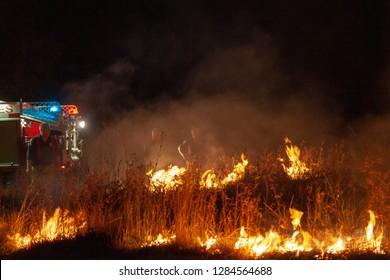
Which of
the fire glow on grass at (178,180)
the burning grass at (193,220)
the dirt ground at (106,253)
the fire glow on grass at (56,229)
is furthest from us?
the fire glow on grass at (178,180)

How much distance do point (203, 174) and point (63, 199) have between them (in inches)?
68.8

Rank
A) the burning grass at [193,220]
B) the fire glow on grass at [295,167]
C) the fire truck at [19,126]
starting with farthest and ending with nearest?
the fire truck at [19,126], the fire glow on grass at [295,167], the burning grass at [193,220]

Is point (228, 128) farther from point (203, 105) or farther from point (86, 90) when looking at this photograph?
point (86, 90)

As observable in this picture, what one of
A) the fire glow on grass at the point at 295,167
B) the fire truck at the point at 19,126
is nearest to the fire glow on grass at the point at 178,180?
the fire glow on grass at the point at 295,167

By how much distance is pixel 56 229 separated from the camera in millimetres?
4941

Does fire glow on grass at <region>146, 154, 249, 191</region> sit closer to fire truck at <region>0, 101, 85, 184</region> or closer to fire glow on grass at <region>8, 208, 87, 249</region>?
fire glow on grass at <region>8, 208, 87, 249</region>

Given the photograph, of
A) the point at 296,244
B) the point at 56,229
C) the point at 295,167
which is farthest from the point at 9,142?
the point at 296,244

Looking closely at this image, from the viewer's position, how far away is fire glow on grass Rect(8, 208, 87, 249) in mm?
4863

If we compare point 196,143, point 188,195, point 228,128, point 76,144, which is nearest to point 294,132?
point 228,128

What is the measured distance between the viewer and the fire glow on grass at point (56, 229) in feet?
16.0

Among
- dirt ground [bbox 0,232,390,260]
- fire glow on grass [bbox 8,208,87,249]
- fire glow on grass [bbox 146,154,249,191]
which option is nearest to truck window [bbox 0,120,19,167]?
fire glow on grass [bbox 146,154,249,191]

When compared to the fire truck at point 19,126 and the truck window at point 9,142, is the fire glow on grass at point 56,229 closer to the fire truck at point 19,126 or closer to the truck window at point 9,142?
the fire truck at point 19,126

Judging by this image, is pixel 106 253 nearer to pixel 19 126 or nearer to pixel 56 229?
pixel 56 229

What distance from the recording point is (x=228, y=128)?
1539 cm
